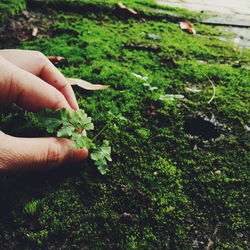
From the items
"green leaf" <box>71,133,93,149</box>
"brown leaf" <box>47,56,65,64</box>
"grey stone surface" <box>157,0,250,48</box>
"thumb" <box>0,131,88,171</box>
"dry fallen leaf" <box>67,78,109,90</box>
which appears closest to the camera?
"thumb" <box>0,131,88,171</box>

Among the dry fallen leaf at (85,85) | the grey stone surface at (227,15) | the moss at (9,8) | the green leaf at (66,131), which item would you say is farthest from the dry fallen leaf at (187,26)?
the green leaf at (66,131)

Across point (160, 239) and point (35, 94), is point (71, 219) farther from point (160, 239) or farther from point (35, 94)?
point (35, 94)

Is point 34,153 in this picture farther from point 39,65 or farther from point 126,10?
point 126,10

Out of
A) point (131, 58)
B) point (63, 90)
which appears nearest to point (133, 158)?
→ point (63, 90)

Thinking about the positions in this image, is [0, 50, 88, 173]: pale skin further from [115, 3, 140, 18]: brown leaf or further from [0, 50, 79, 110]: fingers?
[115, 3, 140, 18]: brown leaf

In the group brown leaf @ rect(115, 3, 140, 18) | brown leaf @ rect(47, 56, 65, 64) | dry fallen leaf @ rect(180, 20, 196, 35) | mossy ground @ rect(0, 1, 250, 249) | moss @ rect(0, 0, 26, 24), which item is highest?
brown leaf @ rect(115, 3, 140, 18)

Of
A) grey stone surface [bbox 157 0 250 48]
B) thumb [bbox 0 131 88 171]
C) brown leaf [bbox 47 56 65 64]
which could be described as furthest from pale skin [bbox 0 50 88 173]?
grey stone surface [bbox 157 0 250 48]
